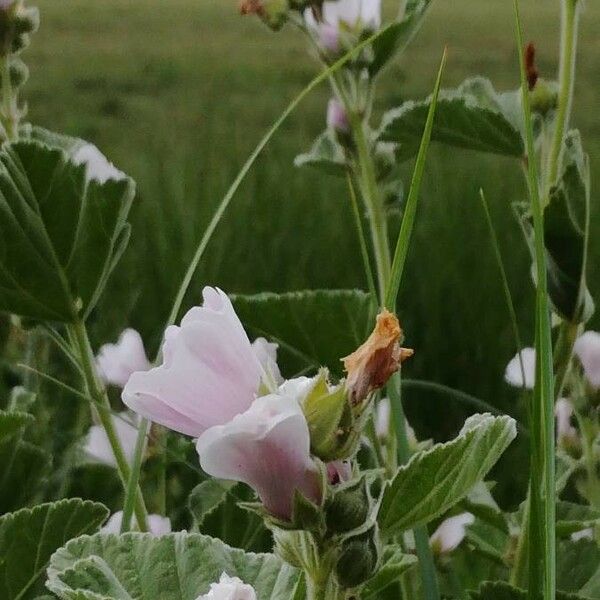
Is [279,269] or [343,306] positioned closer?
[343,306]

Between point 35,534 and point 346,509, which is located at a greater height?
point 346,509

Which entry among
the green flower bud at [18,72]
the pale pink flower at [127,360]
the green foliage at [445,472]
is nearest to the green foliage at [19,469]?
the pale pink flower at [127,360]

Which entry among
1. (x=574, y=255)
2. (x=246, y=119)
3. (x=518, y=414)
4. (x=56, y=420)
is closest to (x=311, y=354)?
(x=574, y=255)

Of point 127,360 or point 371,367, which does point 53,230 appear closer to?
point 127,360

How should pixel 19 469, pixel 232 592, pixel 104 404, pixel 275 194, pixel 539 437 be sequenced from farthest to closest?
pixel 275 194, pixel 19 469, pixel 104 404, pixel 539 437, pixel 232 592

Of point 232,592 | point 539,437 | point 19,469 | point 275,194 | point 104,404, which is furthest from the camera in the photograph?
point 275,194

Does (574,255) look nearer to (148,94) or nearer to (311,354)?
(311,354)

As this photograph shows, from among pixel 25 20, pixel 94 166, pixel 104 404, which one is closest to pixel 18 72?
pixel 25 20
